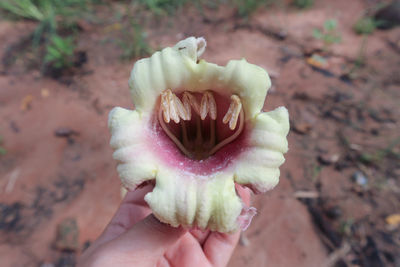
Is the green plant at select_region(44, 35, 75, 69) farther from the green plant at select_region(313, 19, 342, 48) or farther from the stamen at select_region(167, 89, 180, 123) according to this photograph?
the green plant at select_region(313, 19, 342, 48)

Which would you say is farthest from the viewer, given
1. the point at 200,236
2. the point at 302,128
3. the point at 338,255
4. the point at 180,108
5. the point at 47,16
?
the point at 47,16

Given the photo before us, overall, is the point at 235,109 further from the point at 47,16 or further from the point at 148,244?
the point at 47,16

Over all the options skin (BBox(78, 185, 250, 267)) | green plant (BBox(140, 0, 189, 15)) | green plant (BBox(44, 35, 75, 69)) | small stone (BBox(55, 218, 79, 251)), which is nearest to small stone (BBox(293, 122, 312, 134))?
skin (BBox(78, 185, 250, 267))

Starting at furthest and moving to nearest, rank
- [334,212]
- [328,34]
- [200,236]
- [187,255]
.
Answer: [328,34], [334,212], [200,236], [187,255]

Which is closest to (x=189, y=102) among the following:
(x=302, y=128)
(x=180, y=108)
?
(x=180, y=108)

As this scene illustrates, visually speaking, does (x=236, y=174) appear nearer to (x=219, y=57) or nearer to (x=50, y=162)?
(x=50, y=162)

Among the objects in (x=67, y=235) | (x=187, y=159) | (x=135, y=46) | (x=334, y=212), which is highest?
(x=187, y=159)
